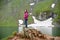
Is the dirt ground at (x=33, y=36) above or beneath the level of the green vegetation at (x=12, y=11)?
beneath

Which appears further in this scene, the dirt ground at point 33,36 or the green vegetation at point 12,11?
the green vegetation at point 12,11

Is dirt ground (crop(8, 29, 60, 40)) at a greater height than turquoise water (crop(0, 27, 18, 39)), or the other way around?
turquoise water (crop(0, 27, 18, 39))

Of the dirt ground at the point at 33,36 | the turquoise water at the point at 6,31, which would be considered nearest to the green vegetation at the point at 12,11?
the turquoise water at the point at 6,31

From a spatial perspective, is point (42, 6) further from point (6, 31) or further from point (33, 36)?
point (6, 31)

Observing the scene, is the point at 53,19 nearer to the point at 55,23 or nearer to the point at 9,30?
the point at 55,23

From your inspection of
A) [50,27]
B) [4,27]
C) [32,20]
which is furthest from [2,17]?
[50,27]

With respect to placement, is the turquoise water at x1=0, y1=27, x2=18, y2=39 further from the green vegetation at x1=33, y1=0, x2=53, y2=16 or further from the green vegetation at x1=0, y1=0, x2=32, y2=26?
the green vegetation at x1=33, y1=0, x2=53, y2=16

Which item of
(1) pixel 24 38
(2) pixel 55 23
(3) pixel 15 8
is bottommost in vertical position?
(1) pixel 24 38

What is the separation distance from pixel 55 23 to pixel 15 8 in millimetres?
708

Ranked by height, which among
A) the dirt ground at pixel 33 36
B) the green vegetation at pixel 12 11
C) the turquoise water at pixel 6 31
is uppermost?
the green vegetation at pixel 12 11

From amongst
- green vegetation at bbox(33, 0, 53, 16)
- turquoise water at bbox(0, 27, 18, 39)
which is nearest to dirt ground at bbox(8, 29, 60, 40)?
turquoise water at bbox(0, 27, 18, 39)

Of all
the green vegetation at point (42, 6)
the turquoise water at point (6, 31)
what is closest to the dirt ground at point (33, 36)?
the turquoise water at point (6, 31)

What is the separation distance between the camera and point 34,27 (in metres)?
3.00

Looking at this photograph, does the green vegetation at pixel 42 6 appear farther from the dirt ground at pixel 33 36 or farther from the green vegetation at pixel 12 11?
the dirt ground at pixel 33 36
